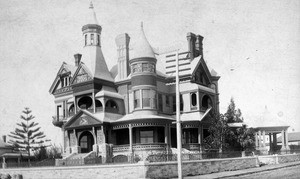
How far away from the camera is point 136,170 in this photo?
966 inches

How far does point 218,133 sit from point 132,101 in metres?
8.57

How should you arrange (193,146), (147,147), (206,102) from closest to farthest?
(147,147) < (193,146) < (206,102)

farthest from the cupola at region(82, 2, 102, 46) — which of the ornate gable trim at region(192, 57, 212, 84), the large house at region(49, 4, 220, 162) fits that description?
the ornate gable trim at region(192, 57, 212, 84)

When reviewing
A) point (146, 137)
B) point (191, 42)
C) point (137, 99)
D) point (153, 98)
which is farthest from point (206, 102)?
point (146, 137)

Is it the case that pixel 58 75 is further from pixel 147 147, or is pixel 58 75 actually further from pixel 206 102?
pixel 206 102

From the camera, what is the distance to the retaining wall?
24.6 meters

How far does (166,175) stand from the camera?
1006 inches

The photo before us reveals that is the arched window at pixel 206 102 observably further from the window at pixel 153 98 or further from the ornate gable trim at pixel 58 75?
the ornate gable trim at pixel 58 75

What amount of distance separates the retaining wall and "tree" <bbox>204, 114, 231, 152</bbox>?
2824 mm

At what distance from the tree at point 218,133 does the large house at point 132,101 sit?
95 cm

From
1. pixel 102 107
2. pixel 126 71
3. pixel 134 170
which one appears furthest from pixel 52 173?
pixel 126 71

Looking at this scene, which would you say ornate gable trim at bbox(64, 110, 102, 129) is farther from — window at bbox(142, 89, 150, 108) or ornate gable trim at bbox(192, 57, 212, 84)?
ornate gable trim at bbox(192, 57, 212, 84)

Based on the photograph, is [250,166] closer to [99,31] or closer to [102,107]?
[102,107]

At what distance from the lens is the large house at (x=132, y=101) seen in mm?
35875
